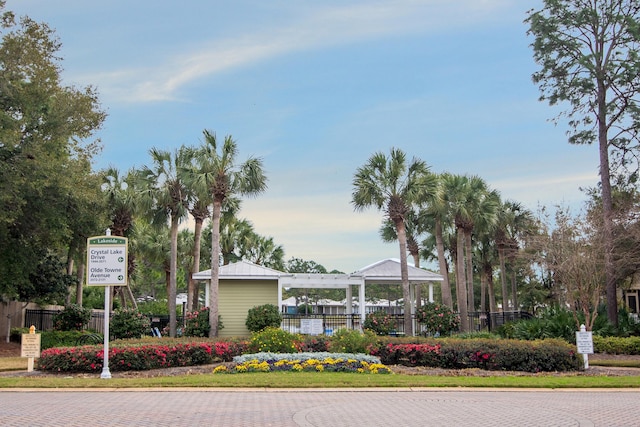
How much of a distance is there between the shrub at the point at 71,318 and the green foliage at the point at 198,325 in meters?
5.01

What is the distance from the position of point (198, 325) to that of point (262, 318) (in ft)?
9.41

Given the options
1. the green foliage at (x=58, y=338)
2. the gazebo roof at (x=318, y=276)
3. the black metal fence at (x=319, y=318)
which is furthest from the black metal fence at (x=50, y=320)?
the gazebo roof at (x=318, y=276)

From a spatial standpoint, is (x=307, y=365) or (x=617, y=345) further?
(x=617, y=345)

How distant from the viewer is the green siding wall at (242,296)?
29953 millimetres

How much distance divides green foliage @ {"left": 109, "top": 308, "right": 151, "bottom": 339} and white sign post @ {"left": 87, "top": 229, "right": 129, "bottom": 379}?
11621 mm

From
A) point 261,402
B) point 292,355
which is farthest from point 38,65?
point 261,402

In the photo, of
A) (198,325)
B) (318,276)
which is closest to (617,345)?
(318,276)

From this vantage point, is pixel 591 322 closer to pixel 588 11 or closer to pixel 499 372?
pixel 499 372

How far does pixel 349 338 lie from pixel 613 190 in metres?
20.4

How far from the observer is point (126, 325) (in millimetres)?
27750

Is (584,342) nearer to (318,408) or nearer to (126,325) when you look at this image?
(318,408)

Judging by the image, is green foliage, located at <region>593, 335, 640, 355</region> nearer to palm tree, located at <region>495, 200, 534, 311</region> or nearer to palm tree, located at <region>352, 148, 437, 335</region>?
palm tree, located at <region>352, 148, 437, 335</region>

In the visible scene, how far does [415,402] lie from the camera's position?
11758mm

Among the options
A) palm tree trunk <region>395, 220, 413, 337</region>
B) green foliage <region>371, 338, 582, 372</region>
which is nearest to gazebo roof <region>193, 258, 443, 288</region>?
palm tree trunk <region>395, 220, 413, 337</region>
